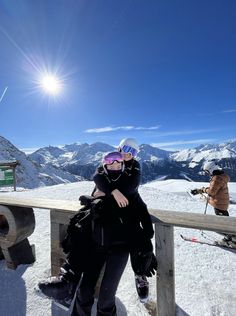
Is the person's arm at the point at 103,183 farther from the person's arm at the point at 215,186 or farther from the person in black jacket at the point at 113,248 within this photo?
the person's arm at the point at 215,186

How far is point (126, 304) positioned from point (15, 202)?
218cm

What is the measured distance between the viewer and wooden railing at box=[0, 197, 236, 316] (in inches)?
109

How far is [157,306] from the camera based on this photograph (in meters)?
2.99

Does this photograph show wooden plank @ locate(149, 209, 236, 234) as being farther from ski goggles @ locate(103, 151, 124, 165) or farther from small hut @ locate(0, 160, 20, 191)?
small hut @ locate(0, 160, 20, 191)

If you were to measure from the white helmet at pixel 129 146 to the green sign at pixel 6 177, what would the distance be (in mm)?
11979

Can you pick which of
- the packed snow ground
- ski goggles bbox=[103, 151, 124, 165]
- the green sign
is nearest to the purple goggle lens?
ski goggles bbox=[103, 151, 124, 165]

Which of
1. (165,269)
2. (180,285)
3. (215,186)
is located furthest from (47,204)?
(215,186)

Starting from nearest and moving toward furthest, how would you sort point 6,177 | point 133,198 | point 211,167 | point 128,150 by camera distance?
point 133,198 → point 128,150 → point 211,167 → point 6,177

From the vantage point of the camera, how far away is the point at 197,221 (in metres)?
2.76

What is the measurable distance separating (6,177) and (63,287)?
41.0ft

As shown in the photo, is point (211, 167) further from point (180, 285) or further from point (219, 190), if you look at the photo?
point (180, 285)

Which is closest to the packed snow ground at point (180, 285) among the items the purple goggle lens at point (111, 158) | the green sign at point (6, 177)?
the purple goggle lens at point (111, 158)

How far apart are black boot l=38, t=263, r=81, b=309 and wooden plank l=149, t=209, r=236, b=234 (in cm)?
107

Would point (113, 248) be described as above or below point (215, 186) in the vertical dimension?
below
